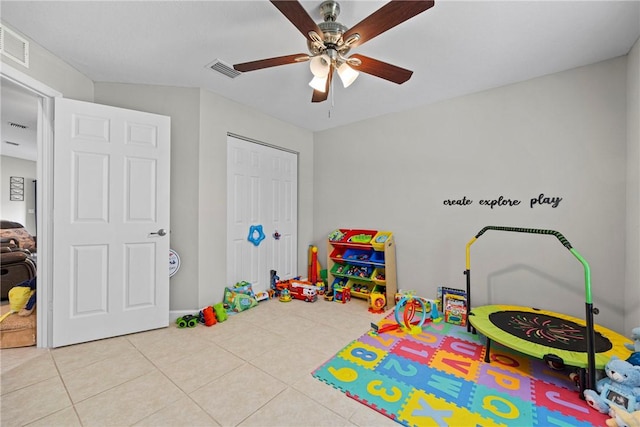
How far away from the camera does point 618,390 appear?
158 cm

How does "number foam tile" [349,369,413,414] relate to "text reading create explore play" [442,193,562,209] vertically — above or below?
below

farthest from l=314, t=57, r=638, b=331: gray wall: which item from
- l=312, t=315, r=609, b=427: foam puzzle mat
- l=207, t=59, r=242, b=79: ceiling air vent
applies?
l=207, t=59, r=242, b=79: ceiling air vent

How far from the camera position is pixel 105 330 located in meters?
2.46

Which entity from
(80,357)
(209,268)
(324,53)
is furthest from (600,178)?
(80,357)

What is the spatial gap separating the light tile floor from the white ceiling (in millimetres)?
2550

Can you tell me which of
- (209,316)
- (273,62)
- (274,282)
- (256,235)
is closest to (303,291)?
(274,282)

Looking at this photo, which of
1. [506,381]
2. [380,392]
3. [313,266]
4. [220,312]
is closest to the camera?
[380,392]

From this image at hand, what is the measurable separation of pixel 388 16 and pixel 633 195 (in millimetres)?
2470

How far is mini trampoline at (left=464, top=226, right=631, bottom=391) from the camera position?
1.69m

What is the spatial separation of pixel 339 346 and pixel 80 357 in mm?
2152

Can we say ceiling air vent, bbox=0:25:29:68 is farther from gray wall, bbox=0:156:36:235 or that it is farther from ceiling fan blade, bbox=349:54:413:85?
gray wall, bbox=0:156:36:235

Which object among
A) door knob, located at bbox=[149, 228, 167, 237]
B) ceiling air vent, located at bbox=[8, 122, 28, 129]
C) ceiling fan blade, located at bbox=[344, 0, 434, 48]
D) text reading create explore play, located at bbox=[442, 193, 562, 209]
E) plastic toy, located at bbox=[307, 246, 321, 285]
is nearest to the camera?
ceiling fan blade, located at bbox=[344, 0, 434, 48]

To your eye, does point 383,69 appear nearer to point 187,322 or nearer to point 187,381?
point 187,381

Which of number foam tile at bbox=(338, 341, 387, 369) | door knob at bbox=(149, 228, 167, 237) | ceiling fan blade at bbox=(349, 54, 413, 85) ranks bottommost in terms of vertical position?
number foam tile at bbox=(338, 341, 387, 369)
